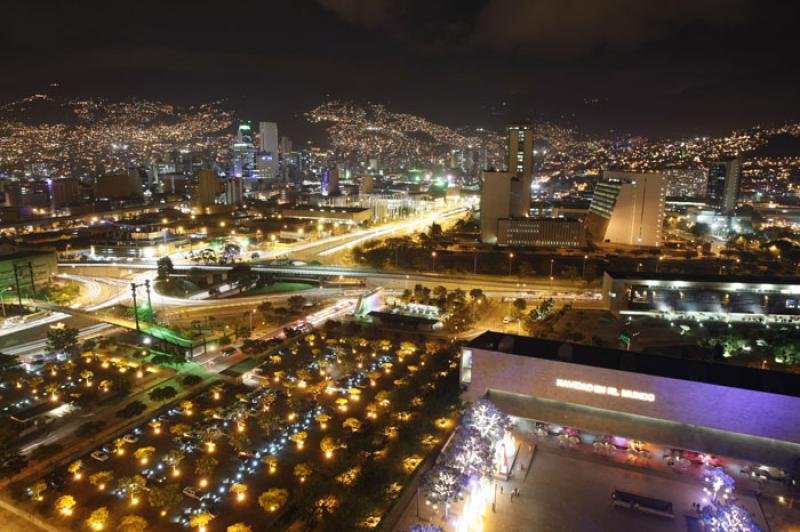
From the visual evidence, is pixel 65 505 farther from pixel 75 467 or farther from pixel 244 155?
pixel 244 155

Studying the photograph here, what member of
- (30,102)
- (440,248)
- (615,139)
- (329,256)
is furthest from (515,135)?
(30,102)

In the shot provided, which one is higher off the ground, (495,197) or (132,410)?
(495,197)

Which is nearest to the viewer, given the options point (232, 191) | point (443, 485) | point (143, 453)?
point (443, 485)

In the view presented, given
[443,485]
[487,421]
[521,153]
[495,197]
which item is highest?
[521,153]

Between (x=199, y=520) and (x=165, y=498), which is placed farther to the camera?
(x=165, y=498)

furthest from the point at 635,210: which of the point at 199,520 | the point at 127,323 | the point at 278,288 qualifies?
the point at 199,520

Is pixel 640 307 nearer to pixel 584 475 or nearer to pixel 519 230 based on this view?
pixel 584 475
